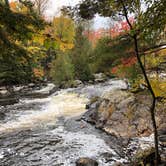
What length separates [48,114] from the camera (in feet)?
50.8

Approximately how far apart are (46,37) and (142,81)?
5028 mm

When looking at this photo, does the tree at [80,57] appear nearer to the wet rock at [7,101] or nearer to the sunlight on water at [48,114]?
the wet rock at [7,101]

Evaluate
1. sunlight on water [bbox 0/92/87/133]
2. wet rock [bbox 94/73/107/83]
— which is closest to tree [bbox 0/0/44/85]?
sunlight on water [bbox 0/92/87/133]

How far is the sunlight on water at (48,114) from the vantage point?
13289mm

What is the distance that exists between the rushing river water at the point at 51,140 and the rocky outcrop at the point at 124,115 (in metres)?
0.57

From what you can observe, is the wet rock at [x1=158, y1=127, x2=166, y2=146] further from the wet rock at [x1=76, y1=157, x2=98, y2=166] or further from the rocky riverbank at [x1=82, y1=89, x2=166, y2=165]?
the wet rock at [x1=76, y1=157, x2=98, y2=166]

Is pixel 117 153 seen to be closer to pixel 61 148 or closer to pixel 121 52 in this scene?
pixel 61 148

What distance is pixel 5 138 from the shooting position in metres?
11.4

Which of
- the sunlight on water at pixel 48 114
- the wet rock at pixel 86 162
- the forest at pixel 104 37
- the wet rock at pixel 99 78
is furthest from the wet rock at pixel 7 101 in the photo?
the wet rock at pixel 86 162

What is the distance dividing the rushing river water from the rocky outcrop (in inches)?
22.3

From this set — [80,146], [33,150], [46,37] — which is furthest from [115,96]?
[46,37]

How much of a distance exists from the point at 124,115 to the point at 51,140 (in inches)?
128

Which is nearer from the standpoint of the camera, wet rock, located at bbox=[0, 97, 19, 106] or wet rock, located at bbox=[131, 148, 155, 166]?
wet rock, located at bbox=[131, 148, 155, 166]

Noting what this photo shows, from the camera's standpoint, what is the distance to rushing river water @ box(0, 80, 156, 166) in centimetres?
889
